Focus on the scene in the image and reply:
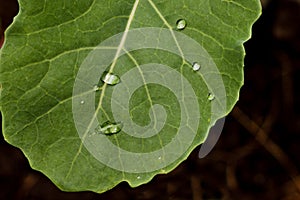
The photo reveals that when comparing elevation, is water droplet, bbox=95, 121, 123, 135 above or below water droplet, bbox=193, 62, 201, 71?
below

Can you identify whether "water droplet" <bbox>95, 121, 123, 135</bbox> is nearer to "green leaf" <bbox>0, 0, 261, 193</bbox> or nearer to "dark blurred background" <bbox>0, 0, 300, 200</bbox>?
"green leaf" <bbox>0, 0, 261, 193</bbox>

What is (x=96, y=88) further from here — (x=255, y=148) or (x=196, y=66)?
(x=255, y=148)

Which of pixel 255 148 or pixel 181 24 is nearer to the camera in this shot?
pixel 181 24

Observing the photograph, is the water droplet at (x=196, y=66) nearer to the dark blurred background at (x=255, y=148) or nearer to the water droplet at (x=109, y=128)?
the water droplet at (x=109, y=128)

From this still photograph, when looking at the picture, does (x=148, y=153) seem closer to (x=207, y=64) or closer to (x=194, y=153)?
(x=207, y=64)

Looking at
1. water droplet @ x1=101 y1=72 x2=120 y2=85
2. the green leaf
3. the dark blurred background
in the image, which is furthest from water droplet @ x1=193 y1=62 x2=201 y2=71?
the dark blurred background

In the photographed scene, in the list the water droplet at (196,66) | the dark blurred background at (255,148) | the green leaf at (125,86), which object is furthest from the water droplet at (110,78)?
the dark blurred background at (255,148)

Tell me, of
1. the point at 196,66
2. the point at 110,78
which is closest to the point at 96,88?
the point at 110,78
